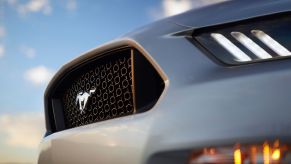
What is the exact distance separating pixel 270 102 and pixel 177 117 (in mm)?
329

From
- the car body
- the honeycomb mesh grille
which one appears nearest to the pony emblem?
the honeycomb mesh grille

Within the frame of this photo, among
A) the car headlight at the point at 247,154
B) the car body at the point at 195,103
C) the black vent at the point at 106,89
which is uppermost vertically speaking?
the black vent at the point at 106,89

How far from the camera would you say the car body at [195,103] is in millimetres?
1543

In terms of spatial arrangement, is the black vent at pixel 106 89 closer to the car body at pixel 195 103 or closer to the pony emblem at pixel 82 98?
the pony emblem at pixel 82 98

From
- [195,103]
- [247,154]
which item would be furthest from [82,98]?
[247,154]

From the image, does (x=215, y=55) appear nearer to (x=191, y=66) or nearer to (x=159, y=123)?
(x=191, y=66)

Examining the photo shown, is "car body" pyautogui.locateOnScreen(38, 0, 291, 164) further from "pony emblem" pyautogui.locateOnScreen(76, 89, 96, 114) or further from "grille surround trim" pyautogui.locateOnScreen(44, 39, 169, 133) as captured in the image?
"pony emblem" pyautogui.locateOnScreen(76, 89, 96, 114)

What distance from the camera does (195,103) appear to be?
65.7 inches

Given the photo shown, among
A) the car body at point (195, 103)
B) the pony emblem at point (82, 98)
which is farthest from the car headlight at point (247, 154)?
the pony emblem at point (82, 98)

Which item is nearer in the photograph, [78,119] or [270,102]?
[270,102]

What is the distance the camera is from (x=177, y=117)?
169cm

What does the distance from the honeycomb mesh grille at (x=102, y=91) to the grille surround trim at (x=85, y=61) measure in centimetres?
5

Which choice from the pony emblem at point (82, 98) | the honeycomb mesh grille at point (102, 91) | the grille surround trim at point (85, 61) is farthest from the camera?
the pony emblem at point (82, 98)

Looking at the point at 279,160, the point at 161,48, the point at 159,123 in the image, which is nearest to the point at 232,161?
the point at 279,160
